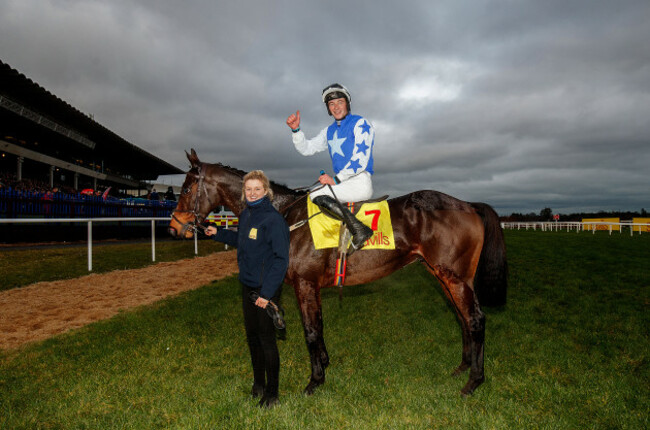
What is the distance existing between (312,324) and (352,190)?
1346mm

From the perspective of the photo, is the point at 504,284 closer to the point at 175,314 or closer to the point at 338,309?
the point at 338,309

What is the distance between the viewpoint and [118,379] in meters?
3.47

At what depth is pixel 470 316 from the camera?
3566 millimetres

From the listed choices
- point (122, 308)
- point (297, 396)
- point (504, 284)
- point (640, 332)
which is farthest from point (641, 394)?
point (122, 308)

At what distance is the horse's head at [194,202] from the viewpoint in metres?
3.86

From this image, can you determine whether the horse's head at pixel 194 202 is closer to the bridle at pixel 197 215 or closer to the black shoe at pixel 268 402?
the bridle at pixel 197 215

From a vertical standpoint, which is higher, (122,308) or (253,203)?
(253,203)

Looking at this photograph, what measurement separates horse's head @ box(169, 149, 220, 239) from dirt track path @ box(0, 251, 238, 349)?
2.67m

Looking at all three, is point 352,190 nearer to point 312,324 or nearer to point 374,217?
point 374,217

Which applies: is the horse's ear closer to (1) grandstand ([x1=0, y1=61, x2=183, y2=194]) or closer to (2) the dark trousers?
(2) the dark trousers

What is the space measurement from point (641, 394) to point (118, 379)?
4915 millimetres

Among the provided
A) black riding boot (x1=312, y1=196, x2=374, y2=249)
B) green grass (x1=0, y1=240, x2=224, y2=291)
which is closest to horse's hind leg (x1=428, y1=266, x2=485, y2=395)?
black riding boot (x1=312, y1=196, x2=374, y2=249)

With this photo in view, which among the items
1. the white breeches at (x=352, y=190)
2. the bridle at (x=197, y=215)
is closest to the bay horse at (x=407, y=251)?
the bridle at (x=197, y=215)

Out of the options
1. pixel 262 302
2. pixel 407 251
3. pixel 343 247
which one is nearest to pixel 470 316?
pixel 407 251
